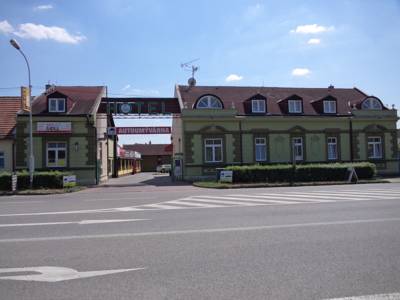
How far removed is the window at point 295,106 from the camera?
31.8 meters

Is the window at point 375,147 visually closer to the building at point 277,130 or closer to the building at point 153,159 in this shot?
the building at point 277,130

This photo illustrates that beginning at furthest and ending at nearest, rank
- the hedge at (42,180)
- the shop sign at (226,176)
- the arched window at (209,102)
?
the arched window at (209,102)
the shop sign at (226,176)
the hedge at (42,180)

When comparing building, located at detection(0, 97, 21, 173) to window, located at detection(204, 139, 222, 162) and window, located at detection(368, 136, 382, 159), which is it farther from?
window, located at detection(368, 136, 382, 159)

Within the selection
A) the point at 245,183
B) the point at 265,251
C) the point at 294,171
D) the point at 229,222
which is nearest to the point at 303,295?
the point at 265,251

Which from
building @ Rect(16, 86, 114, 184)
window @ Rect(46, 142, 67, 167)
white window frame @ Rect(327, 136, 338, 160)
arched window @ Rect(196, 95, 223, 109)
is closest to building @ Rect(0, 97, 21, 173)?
building @ Rect(16, 86, 114, 184)

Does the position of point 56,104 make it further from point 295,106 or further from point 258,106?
point 295,106

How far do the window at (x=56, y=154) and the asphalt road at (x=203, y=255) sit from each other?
1752 cm

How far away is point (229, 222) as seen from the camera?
31.0 ft

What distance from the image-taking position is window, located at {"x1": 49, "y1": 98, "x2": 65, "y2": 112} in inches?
1103

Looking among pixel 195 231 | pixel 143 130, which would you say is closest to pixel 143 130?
pixel 143 130

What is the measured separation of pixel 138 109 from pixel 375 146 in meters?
22.0

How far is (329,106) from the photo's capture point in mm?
32438

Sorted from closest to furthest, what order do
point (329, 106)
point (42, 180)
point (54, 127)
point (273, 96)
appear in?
point (42, 180) < point (54, 127) < point (329, 106) < point (273, 96)

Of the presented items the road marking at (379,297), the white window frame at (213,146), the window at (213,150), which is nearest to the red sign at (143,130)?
the white window frame at (213,146)
